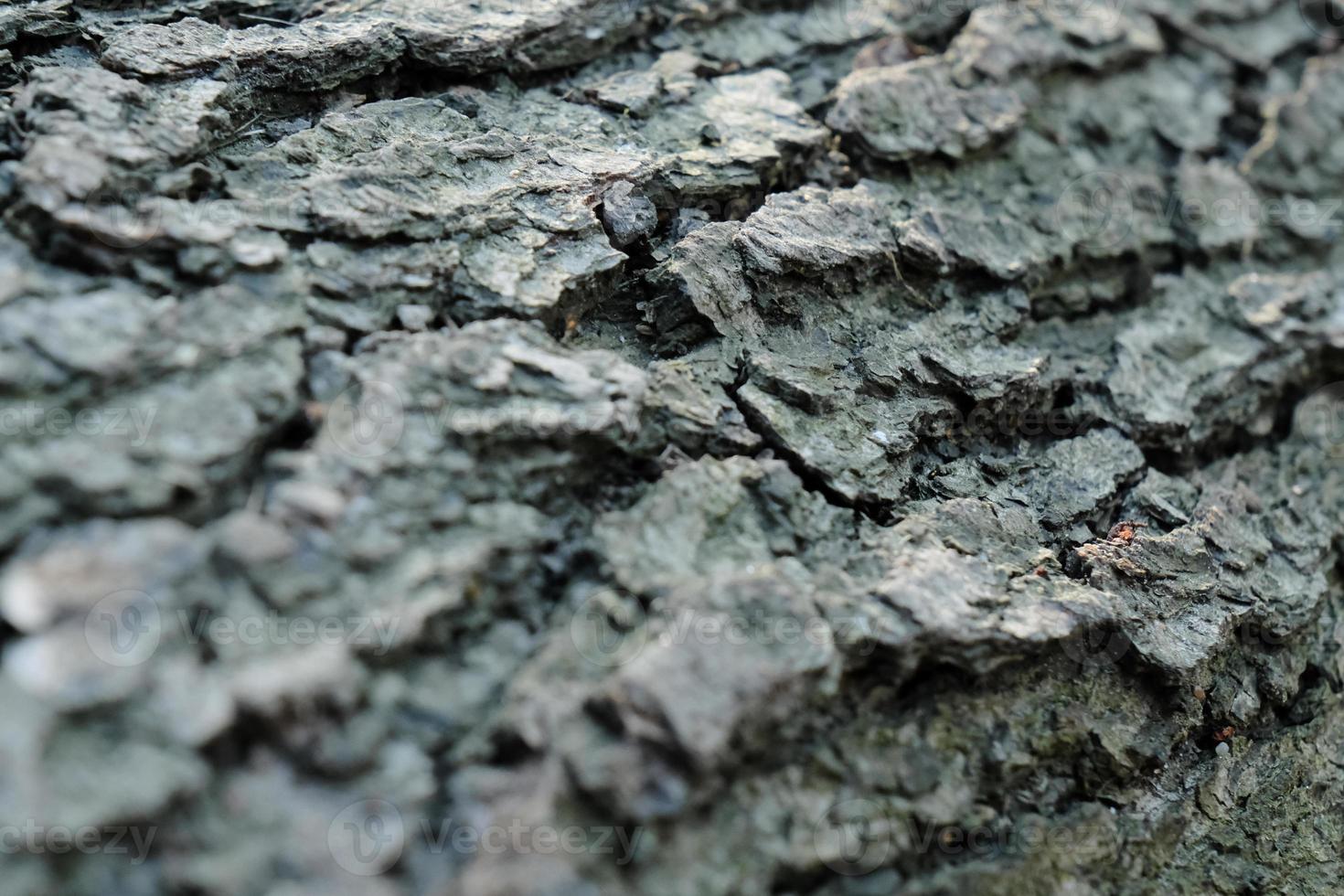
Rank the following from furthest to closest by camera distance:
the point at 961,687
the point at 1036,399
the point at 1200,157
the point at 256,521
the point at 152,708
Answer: the point at 1200,157, the point at 1036,399, the point at 961,687, the point at 256,521, the point at 152,708

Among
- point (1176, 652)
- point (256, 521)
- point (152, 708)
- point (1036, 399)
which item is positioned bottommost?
point (1176, 652)

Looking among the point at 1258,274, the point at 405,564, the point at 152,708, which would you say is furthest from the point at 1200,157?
the point at 152,708

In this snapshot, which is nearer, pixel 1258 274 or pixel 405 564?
pixel 405 564

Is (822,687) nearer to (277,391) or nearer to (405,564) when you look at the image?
(405,564)

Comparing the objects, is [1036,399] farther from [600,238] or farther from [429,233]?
[429,233]

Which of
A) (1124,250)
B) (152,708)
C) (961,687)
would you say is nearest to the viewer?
(152,708)

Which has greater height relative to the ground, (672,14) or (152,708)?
(672,14)

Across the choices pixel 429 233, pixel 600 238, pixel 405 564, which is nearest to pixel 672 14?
pixel 600 238
